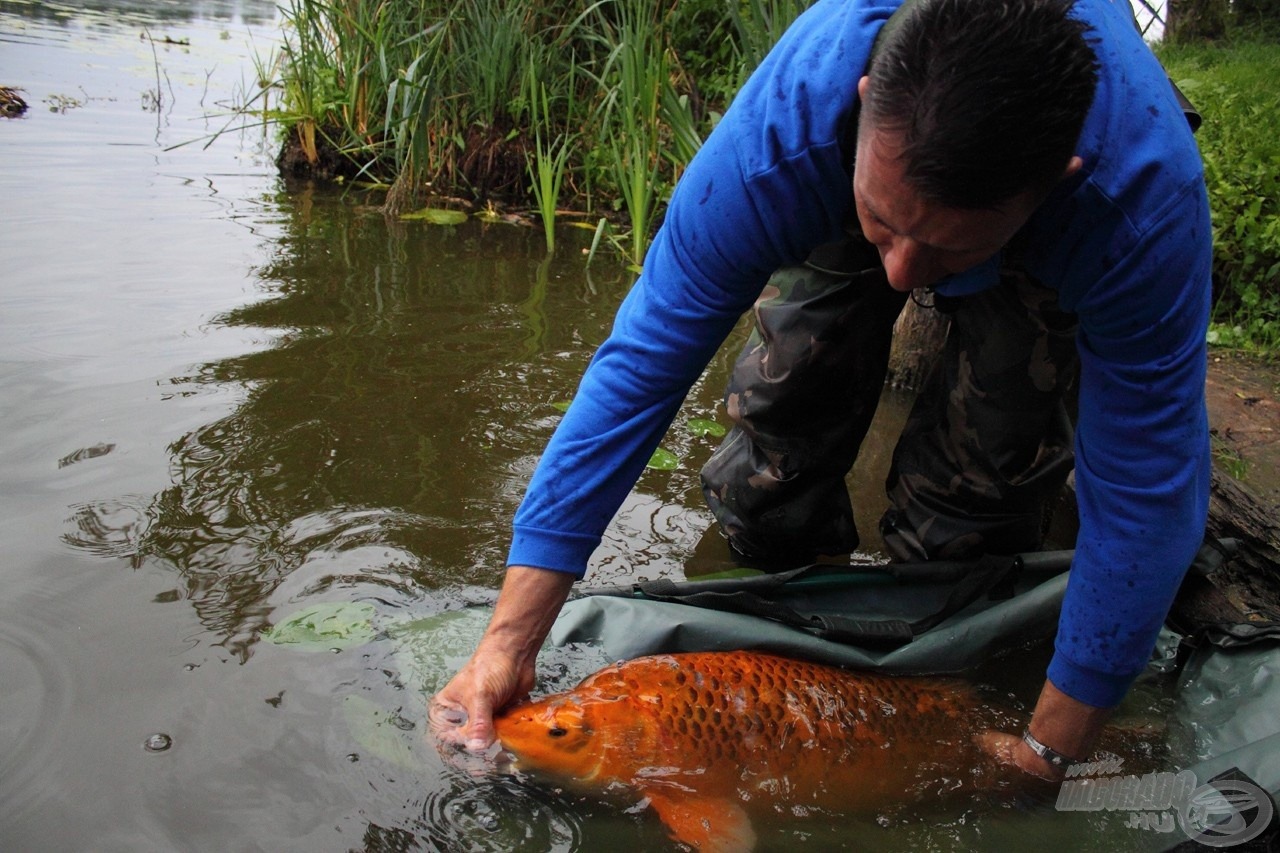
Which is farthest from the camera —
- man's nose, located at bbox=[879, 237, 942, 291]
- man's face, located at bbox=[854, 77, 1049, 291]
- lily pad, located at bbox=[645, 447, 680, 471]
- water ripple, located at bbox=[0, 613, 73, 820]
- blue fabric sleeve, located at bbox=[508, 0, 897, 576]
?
lily pad, located at bbox=[645, 447, 680, 471]

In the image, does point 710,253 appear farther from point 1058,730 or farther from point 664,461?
point 664,461

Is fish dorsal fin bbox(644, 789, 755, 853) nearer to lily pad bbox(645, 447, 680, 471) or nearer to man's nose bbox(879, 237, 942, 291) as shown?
man's nose bbox(879, 237, 942, 291)

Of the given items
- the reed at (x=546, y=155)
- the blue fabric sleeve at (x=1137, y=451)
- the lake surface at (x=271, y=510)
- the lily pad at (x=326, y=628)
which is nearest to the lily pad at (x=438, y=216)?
the lake surface at (x=271, y=510)

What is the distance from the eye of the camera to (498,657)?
1862 millimetres

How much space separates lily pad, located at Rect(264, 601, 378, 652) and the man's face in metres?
1.42

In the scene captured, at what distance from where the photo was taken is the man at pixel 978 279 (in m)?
1.33

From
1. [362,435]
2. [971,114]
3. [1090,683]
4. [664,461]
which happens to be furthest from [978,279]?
[362,435]

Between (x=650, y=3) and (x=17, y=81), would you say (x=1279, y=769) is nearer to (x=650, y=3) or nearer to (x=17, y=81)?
(x=650, y=3)

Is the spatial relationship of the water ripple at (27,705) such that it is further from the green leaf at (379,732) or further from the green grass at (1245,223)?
the green grass at (1245,223)

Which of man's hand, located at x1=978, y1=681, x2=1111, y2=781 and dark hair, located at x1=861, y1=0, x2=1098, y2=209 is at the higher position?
dark hair, located at x1=861, y1=0, x2=1098, y2=209

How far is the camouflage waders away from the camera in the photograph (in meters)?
2.35

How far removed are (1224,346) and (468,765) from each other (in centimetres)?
402

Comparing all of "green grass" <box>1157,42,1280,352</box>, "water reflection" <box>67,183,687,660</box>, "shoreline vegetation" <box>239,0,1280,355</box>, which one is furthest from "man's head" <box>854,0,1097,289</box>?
"green grass" <box>1157,42,1280,352</box>

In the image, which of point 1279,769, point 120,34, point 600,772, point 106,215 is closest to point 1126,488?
point 1279,769
